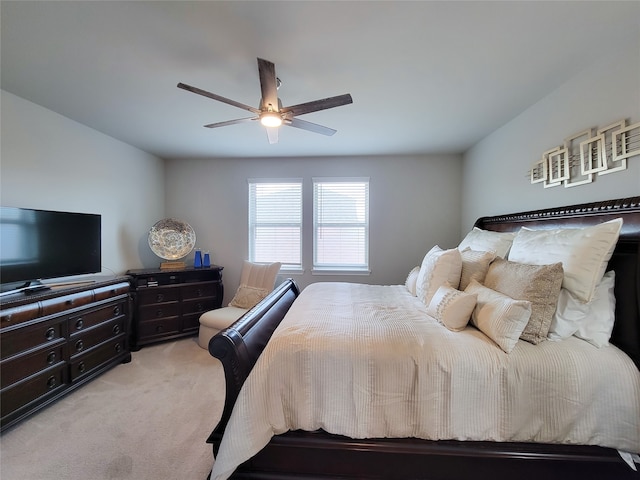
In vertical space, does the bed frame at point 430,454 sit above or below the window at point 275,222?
below

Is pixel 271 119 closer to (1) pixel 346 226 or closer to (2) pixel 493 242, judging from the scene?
(2) pixel 493 242

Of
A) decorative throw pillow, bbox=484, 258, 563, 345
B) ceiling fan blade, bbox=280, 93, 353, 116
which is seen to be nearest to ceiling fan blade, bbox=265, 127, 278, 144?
ceiling fan blade, bbox=280, 93, 353, 116

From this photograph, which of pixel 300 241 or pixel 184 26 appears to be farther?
pixel 300 241

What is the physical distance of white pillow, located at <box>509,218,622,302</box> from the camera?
1.32 m

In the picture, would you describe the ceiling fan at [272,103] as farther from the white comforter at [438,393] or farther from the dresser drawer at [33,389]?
the dresser drawer at [33,389]

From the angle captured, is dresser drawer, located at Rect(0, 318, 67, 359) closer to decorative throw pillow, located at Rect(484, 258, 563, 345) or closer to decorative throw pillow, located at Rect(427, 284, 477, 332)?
decorative throw pillow, located at Rect(427, 284, 477, 332)

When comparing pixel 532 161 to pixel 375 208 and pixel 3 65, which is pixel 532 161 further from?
pixel 3 65

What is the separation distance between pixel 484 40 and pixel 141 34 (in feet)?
6.71

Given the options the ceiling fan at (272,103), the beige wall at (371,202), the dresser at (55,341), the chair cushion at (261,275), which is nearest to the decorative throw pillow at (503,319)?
the ceiling fan at (272,103)

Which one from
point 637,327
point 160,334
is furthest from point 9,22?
point 637,327

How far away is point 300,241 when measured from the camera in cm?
400

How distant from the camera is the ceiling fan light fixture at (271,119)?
1775 mm

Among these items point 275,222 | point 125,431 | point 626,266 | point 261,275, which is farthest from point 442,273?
point 275,222

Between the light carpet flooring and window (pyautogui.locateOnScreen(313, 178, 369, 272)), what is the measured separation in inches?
84.4
